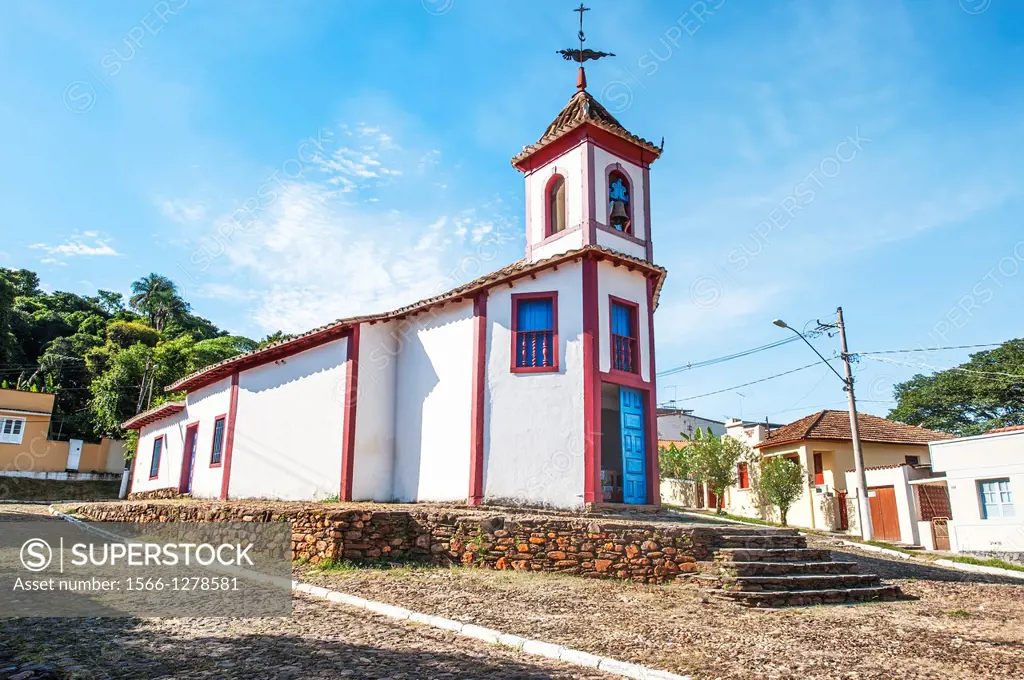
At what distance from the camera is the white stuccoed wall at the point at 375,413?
1491cm

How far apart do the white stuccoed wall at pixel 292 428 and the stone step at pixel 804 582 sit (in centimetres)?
879

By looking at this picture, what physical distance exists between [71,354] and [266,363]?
3610cm

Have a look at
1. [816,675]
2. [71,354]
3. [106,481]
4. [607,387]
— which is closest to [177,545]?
[607,387]

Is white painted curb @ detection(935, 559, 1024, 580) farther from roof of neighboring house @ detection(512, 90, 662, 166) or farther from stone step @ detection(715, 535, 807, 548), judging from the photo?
roof of neighboring house @ detection(512, 90, 662, 166)

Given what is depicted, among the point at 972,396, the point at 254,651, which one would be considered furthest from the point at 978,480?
the point at 972,396

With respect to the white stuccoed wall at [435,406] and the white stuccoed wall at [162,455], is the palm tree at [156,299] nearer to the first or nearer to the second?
the white stuccoed wall at [162,455]

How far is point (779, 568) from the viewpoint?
396 inches

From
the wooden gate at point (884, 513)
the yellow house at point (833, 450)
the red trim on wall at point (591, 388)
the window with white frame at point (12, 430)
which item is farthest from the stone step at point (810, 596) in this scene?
the window with white frame at point (12, 430)

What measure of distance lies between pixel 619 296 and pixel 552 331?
1671mm

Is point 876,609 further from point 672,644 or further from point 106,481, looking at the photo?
point 106,481

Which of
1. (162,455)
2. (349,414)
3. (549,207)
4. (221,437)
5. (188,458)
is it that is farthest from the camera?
(162,455)

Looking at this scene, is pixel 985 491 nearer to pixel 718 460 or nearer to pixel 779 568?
pixel 718 460

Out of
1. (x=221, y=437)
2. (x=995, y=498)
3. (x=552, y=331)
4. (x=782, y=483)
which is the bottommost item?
(x=995, y=498)

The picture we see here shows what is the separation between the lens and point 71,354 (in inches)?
1811
